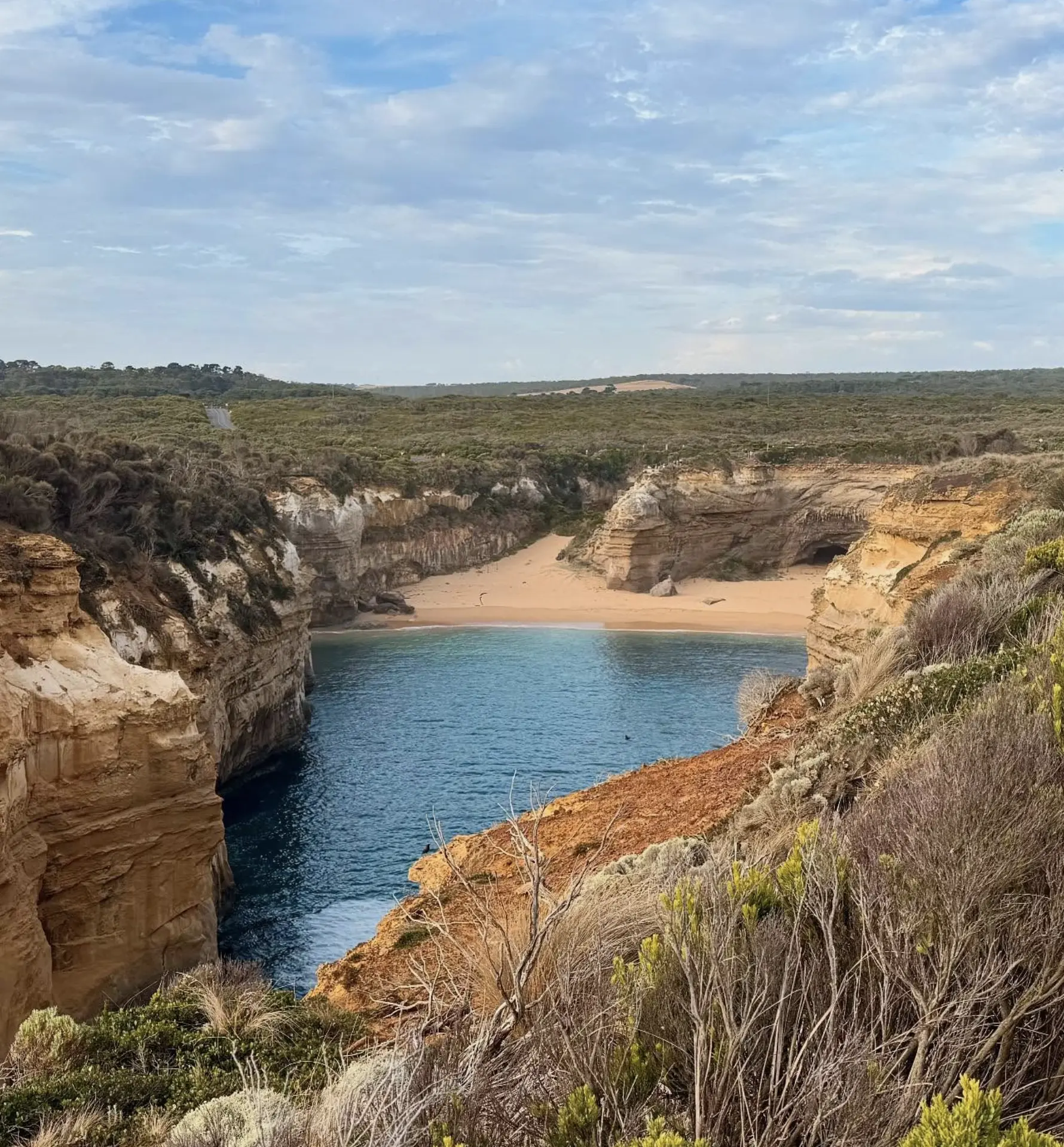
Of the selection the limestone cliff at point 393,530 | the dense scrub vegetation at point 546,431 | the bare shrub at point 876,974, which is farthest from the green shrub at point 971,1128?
the dense scrub vegetation at point 546,431

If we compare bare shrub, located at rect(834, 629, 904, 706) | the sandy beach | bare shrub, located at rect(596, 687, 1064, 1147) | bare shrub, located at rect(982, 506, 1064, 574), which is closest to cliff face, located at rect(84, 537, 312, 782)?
bare shrub, located at rect(834, 629, 904, 706)

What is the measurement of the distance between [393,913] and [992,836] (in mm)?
9670

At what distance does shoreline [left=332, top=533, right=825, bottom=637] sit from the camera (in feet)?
159

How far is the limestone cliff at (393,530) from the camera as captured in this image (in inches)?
1873

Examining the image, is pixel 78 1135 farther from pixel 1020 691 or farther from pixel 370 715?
pixel 370 715

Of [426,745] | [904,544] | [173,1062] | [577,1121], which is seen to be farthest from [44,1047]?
[426,745]

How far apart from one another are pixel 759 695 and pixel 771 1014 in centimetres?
1462

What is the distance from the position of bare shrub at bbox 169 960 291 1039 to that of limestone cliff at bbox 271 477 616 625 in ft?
106

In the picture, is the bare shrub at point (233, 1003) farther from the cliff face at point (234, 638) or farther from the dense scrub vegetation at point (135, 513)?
the dense scrub vegetation at point (135, 513)

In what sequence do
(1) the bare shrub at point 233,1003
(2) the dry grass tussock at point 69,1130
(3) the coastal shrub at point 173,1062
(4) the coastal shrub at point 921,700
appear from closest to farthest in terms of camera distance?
(2) the dry grass tussock at point 69,1130, (3) the coastal shrub at point 173,1062, (1) the bare shrub at point 233,1003, (4) the coastal shrub at point 921,700

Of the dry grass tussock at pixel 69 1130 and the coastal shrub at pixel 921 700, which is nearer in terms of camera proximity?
the dry grass tussock at pixel 69 1130

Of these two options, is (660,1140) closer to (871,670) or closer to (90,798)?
(871,670)

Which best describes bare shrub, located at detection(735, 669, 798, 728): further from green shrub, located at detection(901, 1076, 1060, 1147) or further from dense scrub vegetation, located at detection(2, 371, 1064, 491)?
dense scrub vegetation, located at detection(2, 371, 1064, 491)

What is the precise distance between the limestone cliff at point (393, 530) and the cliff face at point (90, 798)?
2599 cm
